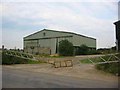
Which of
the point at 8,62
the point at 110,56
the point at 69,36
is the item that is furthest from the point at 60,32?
the point at 110,56

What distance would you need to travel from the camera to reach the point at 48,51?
180 ft

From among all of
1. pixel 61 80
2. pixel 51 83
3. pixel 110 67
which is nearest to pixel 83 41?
pixel 110 67

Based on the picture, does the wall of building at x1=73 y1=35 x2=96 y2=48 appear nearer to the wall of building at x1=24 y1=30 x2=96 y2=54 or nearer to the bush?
the wall of building at x1=24 y1=30 x2=96 y2=54

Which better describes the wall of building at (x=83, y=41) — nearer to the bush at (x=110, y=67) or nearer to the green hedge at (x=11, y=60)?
the green hedge at (x=11, y=60)

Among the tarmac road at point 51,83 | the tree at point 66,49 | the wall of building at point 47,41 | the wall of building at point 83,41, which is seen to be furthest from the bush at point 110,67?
the wall of building at point 83,41

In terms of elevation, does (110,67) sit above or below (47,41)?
below

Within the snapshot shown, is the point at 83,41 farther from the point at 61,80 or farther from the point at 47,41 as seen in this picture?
the point at 61,80

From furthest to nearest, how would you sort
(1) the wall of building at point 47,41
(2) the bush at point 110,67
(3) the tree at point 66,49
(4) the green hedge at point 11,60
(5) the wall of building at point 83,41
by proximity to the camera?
(5) the wall of building at point 83,41
(1) the wall of building at point 47,41
(3) the tree at point 66,49
(4) the green hedge at point 11,60
(2) the bush at point 110,67

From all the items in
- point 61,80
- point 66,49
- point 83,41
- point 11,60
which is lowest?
point 61,80

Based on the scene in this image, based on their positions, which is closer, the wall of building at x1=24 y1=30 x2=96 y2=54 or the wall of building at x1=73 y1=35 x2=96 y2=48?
the wall of building at x1=24 y1=30 x2=96 y2=54

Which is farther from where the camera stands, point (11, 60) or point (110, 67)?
point (11, 60)

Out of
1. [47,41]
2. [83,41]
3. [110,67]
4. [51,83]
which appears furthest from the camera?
[83,41]

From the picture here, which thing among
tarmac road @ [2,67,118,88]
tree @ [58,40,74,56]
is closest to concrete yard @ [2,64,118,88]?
tarmac road @ [2,67,118,88]

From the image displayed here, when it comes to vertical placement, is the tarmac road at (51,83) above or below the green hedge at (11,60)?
below
